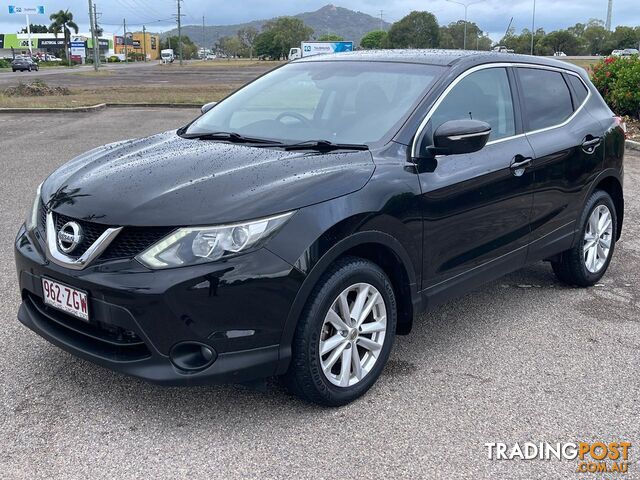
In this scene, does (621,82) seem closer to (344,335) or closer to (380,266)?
(380,266)

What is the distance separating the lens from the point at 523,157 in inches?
168

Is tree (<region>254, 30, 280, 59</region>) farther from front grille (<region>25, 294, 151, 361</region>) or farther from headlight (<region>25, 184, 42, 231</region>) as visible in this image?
front grille (<region>25, 294, 151, 361</region>)

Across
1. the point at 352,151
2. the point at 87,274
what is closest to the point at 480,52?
the point at 352,151

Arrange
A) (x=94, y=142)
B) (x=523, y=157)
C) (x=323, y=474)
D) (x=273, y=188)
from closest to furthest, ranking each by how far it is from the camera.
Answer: (x=323, y=474)
(x=273, y=188)
(x=523, y=157)
(x=94, y=142)

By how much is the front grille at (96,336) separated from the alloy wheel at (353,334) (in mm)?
847

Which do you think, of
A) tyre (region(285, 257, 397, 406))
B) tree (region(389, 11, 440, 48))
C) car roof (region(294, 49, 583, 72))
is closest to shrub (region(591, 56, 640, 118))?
car roof (region(294, 49, 583, 72))

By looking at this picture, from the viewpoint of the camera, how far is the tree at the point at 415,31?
260ft

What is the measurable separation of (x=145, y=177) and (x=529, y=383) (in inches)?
89.4

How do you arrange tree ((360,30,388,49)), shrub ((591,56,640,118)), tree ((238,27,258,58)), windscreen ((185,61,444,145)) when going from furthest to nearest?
1. tree ((238,27,258,58))
2. tree ((360,30,388,49))
3. shrub ((591,56,640,118))
4. windscreen ((185,61,444,145))

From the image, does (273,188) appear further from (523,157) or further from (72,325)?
(523,157)

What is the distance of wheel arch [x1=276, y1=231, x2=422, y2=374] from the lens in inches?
118

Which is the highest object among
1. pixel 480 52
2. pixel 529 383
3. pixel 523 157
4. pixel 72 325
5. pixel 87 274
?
pixel 480 52

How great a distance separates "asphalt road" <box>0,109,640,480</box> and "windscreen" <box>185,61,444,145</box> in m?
1.36

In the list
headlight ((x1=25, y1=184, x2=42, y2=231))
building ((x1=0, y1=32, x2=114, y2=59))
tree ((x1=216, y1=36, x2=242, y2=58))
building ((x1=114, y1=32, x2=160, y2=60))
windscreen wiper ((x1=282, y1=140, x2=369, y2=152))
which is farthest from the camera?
building ((x1=114, y1=32, x2=160, y2=60))
